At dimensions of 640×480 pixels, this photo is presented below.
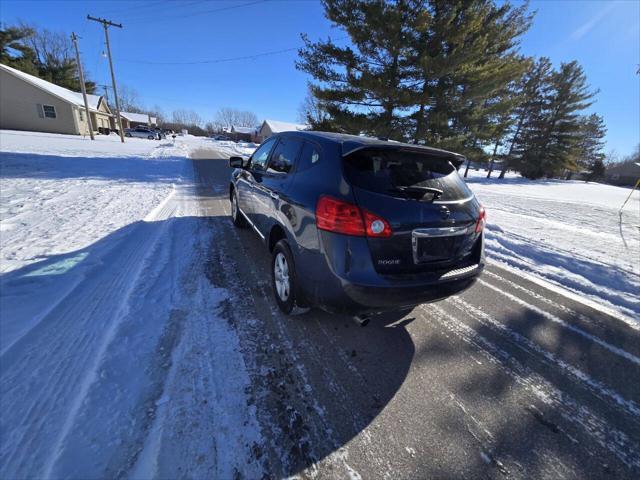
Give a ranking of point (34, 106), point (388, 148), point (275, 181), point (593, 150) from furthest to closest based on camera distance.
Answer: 1. point (593, 150)
2. point (34, 106)
3. point (275, 181)
4. point (388, 148)

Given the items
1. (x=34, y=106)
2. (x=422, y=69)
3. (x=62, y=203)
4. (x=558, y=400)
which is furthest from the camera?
(x=34, y=106)

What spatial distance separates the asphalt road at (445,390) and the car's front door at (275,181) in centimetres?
89

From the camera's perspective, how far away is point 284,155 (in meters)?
3.38

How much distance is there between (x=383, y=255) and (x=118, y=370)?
2.17 meters

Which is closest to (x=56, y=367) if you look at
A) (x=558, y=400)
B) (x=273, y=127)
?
(x=558, y=400)

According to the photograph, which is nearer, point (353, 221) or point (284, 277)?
point (353, 221)

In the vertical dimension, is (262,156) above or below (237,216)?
above

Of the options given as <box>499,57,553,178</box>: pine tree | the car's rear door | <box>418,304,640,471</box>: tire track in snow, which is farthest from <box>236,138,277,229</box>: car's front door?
<box>499,57,553,178</box>: pine tree

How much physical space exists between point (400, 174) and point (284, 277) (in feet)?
5.00

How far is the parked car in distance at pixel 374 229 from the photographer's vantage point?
2.11m

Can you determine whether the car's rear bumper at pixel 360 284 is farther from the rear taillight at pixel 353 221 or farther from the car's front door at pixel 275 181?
the car's front door at pixel 275 181

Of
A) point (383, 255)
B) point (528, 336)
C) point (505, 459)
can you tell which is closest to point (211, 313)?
point (383, 255)

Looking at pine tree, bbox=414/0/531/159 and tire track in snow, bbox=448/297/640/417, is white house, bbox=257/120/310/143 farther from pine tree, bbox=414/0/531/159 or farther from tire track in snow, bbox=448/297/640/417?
tire track in snow, bbox=448/297/640/417

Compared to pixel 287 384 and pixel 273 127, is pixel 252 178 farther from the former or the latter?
pixel 273 127
